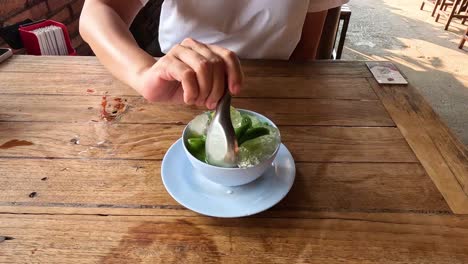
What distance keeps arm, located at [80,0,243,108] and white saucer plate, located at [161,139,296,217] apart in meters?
0.10

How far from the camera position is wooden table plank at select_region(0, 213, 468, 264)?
438 millimetres

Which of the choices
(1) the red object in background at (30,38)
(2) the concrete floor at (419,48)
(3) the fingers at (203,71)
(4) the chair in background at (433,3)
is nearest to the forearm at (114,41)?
(3) the fingers at (203,71)

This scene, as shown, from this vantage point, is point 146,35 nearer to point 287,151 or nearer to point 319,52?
point 319,52

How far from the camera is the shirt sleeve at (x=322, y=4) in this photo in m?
0.99

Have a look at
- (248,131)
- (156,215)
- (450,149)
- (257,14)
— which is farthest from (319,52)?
(156,215)

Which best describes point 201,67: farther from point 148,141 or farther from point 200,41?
point 200,41

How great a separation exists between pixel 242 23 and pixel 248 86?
8.7 inches

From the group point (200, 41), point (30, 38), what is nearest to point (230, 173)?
point (200, 41)

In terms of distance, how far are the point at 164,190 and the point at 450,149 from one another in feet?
1.53

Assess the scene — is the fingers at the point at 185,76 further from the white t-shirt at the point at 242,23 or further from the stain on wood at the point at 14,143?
the white t-shirt at the point at 242,23

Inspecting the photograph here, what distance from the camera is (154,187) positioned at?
1.76 ft

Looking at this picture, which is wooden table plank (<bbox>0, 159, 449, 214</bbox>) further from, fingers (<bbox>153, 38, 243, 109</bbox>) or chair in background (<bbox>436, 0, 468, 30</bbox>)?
chair in background (<bbox>436, 0, 468, 30</bbox>)

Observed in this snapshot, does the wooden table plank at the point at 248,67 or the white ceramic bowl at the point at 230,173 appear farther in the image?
the wooden table plank at the point at 248,67

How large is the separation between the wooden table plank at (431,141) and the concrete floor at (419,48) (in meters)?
1.53
